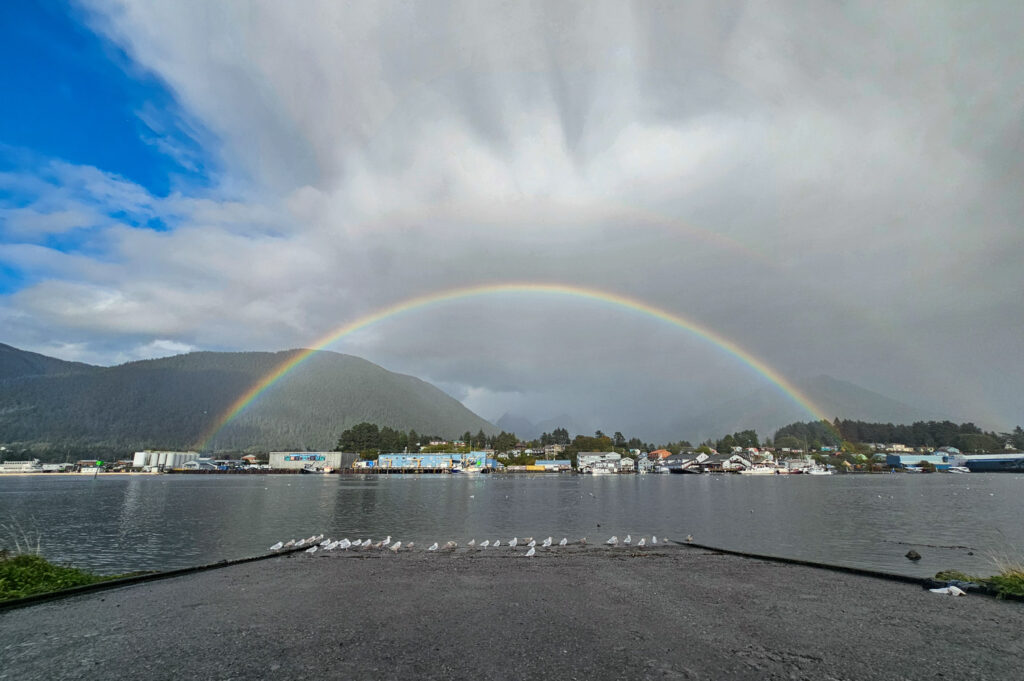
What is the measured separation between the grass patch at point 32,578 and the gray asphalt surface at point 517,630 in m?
1.27

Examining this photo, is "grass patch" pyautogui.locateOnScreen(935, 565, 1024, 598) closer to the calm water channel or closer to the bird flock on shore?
the calm water channel

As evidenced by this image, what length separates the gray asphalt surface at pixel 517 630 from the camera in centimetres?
913

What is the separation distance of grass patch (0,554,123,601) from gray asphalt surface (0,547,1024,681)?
4.17 ft

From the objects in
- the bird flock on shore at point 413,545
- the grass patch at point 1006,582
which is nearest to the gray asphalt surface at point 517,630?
the grass patch at point 1006,582

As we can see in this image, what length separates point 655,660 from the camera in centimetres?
955

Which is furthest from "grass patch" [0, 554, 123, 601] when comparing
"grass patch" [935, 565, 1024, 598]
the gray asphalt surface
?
"grass patch" [935, 565, 1024, 598]

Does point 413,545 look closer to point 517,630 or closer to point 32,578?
point 32,578

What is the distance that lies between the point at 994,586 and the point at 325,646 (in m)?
17.3

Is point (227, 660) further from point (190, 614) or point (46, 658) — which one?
point (190, 614)

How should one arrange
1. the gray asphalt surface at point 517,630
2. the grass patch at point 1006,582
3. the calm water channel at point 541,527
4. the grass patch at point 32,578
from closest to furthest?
1. the gray asphalt surface at point 517,630
2. the grass patch at point 1006,582
3. the grass patch at point 32,578
4. the calm water channel at point 541,527

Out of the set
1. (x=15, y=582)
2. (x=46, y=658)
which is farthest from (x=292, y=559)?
(x=46, y=658)

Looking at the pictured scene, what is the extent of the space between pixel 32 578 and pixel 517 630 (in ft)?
47.0

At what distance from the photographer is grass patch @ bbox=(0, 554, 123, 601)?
14.1 meters

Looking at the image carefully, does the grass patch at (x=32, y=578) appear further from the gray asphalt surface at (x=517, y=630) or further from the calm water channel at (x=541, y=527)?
the calm water channel at (x=541, y=527)
